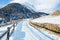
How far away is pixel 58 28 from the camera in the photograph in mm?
24234

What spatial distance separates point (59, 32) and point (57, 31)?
0.59 m

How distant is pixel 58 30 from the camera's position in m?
24.4

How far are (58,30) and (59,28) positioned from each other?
685 mm

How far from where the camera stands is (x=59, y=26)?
78.8 feet

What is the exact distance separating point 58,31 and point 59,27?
86cm

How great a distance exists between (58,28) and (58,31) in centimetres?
43

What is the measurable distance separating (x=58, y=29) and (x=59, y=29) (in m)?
0.43

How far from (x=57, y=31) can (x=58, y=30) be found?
45cm

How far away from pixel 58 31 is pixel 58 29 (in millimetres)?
256

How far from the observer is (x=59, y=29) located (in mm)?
23969

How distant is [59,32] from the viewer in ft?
79.6

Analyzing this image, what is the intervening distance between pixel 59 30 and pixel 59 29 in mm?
194

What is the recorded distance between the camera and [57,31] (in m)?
24.8

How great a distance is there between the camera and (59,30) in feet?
79.1
